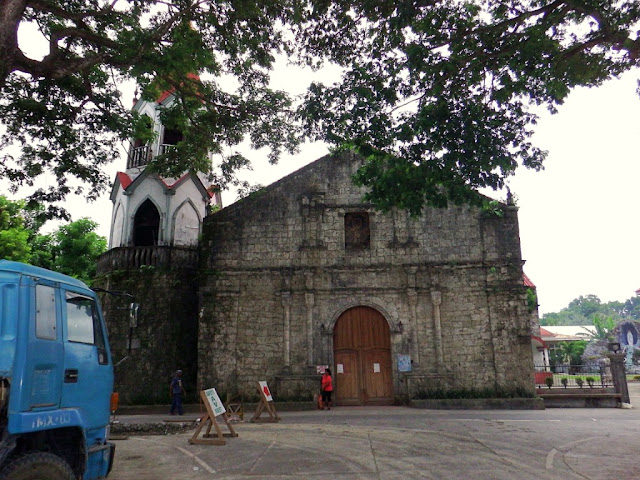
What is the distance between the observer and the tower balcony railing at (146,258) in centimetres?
1653

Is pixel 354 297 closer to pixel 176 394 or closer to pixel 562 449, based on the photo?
pixel 176 394

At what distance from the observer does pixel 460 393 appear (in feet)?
49.6

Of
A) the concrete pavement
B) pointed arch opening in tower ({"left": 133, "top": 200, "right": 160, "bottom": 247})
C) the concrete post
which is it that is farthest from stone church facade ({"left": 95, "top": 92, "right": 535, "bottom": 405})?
A: the concrete post

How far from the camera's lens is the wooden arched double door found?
15.7 metres

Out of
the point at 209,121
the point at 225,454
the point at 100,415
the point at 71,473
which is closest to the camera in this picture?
the point at 71,473

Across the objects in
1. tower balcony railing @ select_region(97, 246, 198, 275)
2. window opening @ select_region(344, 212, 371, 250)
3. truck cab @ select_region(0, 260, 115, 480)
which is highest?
window opening @ select_region(344, 212, 371, 250)

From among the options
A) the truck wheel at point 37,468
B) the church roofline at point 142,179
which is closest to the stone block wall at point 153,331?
the church roofline at point 142,179

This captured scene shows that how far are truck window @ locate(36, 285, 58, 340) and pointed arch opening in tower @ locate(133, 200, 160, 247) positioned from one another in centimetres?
1356

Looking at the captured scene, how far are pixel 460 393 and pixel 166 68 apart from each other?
12.7 m

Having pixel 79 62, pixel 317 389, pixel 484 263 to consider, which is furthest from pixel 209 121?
pixel 484 263

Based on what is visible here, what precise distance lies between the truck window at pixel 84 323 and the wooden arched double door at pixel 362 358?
1124 centimetres

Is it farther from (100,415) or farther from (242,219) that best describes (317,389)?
(100,415)

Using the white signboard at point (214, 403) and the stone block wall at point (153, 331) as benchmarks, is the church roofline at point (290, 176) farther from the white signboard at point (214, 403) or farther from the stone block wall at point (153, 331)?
the white signboard at point (214, 403)

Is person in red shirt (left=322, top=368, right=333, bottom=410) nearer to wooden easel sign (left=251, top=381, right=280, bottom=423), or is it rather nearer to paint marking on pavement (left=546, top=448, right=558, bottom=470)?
wooden easel sign (left=251, top=381, right=280, bottom=423)
